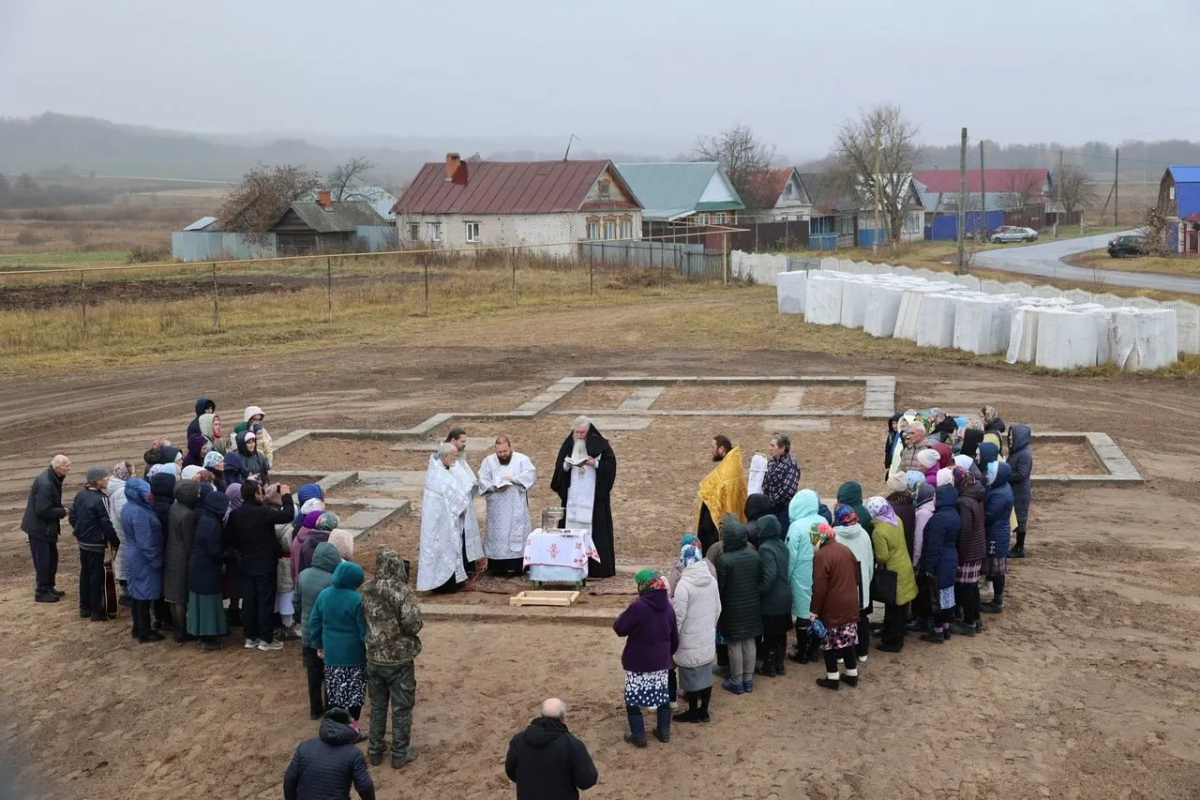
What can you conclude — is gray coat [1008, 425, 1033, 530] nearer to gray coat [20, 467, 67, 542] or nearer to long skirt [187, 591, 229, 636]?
long skirt [187, 591, 229, 636]

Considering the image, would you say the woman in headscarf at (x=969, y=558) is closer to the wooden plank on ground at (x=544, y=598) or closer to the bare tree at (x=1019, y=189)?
the wooden plank on ground at (x=544, y=598)

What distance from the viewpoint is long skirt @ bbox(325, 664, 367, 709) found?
315 inches

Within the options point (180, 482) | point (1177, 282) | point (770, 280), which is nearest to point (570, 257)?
point (770, 280)

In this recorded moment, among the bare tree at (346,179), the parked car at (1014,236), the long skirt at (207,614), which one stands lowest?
the long skirt at (207,614)

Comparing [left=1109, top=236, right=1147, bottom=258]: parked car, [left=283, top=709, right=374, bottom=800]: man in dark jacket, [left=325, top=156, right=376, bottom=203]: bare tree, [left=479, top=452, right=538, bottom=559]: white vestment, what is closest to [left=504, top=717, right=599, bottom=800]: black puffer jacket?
[left=283, top=709, right=374, bottom=800]: man in dark jacket

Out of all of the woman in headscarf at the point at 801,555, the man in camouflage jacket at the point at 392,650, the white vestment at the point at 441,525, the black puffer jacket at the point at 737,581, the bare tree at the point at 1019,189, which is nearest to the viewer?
the man in camouflage jacket at the point at 392,650

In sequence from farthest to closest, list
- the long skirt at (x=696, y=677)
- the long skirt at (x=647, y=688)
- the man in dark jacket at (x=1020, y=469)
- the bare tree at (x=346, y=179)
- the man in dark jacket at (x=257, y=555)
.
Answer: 1. the bare tree at (x=346, y=179)
2. the man in dark jacket at (x=1020, y=469)
3. the man in dark jacket at (x=257, y=555)
4. the long skirt at (x=696, y=677)
5. the long skirt at (x=647, y=688)

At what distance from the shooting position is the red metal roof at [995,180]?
318 ft

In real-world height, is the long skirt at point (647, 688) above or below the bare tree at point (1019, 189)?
below

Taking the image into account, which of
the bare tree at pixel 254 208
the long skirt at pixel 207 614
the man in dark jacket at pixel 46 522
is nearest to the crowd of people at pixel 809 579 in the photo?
the long skirt at pixel 207 614

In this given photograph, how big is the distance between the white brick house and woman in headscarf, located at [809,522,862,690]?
135ft

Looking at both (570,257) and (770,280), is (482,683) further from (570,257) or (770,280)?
(570,257)

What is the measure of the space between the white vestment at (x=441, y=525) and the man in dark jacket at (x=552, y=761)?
4453 mm

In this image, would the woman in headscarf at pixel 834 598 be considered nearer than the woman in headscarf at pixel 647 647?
No
